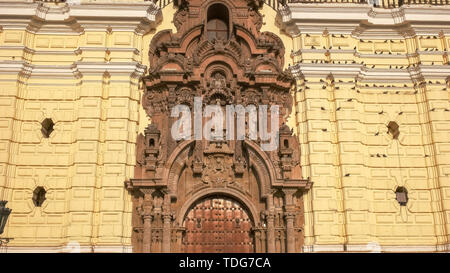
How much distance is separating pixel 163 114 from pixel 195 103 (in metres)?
0.96

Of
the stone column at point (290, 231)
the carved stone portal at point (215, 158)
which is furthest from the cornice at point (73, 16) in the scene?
the stone column at point (290, 231)

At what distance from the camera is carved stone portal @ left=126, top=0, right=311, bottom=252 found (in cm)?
1344

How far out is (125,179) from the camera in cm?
1347

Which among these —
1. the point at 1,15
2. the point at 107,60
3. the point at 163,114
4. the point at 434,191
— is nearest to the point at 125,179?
the point at 163,114

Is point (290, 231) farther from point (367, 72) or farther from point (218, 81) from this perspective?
point (367, 72)

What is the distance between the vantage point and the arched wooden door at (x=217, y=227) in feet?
44.6

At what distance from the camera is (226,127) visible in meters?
14.3

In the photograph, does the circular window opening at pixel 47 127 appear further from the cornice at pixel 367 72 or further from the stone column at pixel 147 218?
the cornice at pixel 367 72

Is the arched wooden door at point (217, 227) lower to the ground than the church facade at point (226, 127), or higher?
lower

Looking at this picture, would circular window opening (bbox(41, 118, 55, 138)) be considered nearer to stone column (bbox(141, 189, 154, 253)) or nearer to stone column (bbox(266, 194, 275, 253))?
stone column (bbox(141, 189, 154, 253))

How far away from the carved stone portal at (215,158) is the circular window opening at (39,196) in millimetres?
2307

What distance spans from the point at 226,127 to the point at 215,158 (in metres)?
0.93
